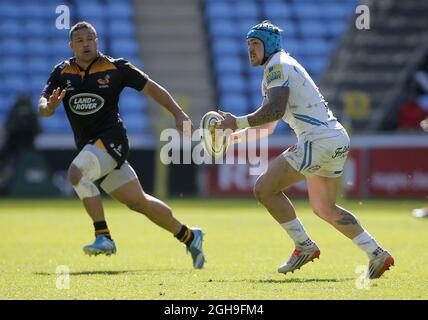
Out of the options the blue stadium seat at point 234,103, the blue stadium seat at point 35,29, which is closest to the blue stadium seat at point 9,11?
the blue stadium seat at point 35,29

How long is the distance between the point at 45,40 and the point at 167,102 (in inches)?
811

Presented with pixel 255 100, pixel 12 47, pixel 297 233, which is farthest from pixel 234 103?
pixel 297 233

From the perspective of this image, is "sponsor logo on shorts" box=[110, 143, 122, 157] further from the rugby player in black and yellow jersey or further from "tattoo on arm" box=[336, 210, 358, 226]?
"tattoo on arm" box=[336, 210, 358, 226]

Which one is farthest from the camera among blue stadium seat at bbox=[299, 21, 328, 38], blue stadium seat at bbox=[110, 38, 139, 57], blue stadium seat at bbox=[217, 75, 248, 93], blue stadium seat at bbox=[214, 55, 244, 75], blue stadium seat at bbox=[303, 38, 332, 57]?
blue stadium seat at bbox=[299, 21, 328, 38]

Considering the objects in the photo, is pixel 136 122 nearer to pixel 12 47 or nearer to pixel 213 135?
pixel 12 47

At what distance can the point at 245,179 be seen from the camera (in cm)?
2488

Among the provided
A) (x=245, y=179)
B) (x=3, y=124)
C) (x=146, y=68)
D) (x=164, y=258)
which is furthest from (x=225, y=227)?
(x=146, y=68)

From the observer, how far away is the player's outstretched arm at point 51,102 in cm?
995

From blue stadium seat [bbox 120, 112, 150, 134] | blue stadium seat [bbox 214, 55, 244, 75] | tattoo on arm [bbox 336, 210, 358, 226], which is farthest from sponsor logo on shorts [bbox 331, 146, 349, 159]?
blue stadium seat [bbox 214, 55, 244, 75]

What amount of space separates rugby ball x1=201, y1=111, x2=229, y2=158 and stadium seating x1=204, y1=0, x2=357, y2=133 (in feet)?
61.9

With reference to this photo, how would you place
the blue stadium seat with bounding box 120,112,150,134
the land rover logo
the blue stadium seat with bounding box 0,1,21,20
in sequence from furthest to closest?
the blue stadium seat with bounding box 0,1,21,20
the blue stadium seat with bounding box 120,112,150,134
the land rover logo

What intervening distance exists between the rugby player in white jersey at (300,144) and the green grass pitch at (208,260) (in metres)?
0.46

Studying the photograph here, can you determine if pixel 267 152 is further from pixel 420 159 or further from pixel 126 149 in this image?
pixel 126 149

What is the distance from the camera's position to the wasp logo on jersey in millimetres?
9234
